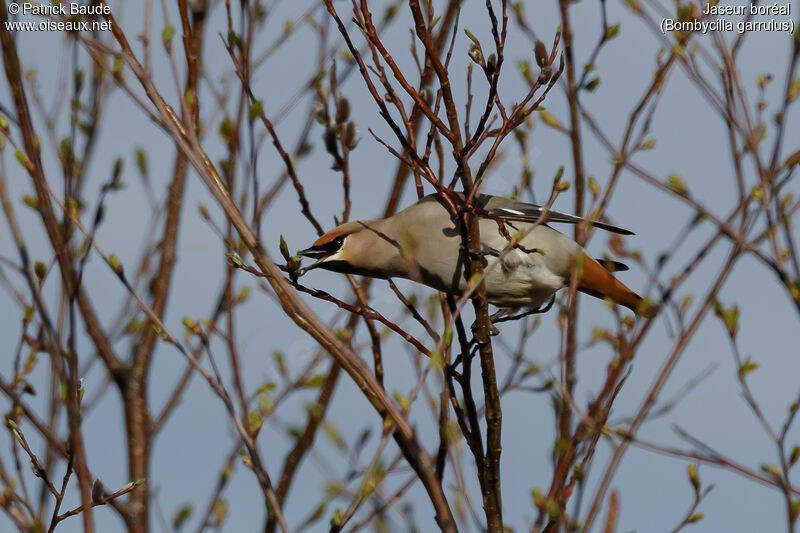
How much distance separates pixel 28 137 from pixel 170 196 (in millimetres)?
3003

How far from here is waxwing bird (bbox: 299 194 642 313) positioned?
419cm

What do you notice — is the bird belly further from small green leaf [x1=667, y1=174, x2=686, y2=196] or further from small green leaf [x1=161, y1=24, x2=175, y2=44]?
small green leaf [x1=161, y1=24, x2=175, y2=44]

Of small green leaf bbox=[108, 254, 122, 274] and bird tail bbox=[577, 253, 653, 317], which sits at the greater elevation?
bird tail bbox=[577, 253, 653, 317]

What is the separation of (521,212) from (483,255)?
0.37 metres

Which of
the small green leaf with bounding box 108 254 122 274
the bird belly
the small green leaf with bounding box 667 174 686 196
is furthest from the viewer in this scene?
the bird belly

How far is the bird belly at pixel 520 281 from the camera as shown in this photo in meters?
4.47

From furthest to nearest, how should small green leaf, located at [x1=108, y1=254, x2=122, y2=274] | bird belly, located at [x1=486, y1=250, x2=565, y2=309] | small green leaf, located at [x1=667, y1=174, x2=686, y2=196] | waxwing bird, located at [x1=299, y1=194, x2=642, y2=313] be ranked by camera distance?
bird belly, located at [x1=486, y1=250, x2=565, y2=309] < waxwing bird, located at [x1=299, y1=194, x2=642, y2=313] < small green leaf, located at [x1=667, y1=174, x2=686, y2=196] < small green leaf, located at [x1=108, y1=254, x2=122, y2=274]

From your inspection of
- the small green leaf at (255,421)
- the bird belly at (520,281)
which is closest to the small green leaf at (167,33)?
the small green leaf at (255,421)

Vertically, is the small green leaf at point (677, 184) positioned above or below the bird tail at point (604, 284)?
below

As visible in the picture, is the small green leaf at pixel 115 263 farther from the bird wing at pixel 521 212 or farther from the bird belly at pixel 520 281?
the bird belly at pixel 520 281

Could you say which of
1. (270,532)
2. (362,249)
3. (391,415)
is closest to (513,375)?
(362,249)

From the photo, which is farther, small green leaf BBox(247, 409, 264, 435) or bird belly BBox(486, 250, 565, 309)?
bird belly BBox(486, 250, 565, 309)

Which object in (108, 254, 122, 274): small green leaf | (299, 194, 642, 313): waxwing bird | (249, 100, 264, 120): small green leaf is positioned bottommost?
(108, 254, 122, 274): small green leaf

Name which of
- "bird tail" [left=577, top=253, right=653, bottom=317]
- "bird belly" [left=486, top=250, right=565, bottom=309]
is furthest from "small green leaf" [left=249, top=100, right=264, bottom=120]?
"bird tail" [left=577, top=253, right=653, bottom=317]
